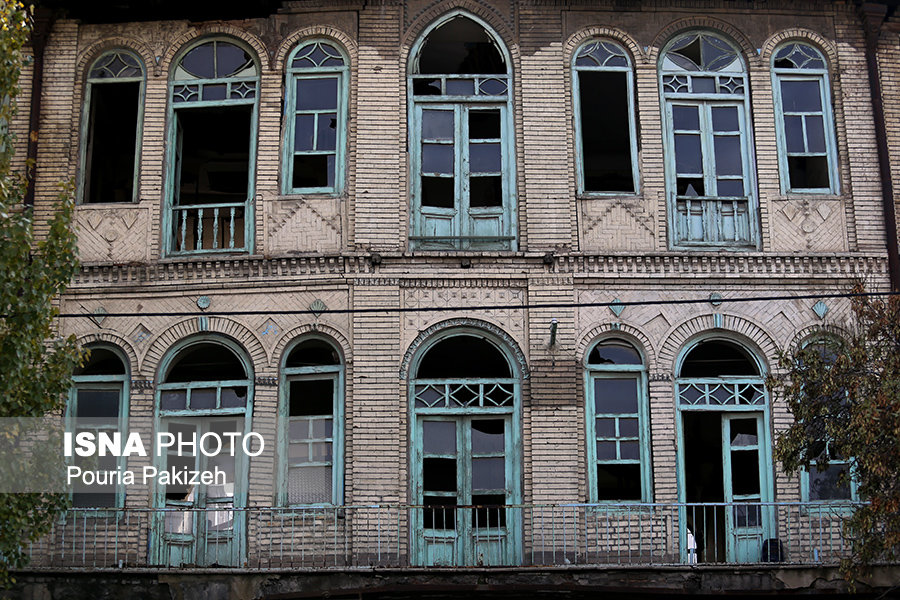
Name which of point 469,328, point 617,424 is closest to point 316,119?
point 469,328

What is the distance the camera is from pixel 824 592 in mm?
15086

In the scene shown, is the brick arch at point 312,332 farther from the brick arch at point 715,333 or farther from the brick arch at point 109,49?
the brick arch at point 109,49

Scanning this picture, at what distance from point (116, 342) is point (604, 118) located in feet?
24.2

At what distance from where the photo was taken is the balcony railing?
1555 cm

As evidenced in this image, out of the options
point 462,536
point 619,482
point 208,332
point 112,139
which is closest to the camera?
point 462,536

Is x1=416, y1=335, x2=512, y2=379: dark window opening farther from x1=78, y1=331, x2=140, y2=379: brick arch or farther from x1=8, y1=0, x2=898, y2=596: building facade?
x1=78, y1=331, x2=140, y2=379: brick arch

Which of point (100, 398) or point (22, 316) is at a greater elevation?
point (22, 316)

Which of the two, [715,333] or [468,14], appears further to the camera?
[468,14]

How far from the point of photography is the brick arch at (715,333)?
16.4m

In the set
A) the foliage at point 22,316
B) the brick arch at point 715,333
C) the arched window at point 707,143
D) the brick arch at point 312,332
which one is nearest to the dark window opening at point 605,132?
the arched window at point 707,143

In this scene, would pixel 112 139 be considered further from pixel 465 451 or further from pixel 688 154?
pixel 688 154

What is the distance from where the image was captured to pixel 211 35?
17.6 metres

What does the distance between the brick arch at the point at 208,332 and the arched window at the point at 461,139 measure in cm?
250

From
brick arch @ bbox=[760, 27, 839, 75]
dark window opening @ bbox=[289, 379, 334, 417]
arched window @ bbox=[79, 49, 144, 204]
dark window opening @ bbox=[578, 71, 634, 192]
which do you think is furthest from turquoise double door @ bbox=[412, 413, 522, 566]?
brick arch @ bbox=[760, 27, 839, 75]
